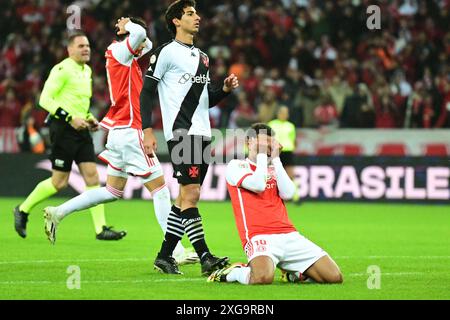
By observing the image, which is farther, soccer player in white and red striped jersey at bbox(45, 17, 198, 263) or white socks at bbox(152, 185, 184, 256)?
soccer player in white and red striped jersey at bbox(45, 17, 198, 263)

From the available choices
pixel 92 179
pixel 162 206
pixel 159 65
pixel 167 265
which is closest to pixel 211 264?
pixel 167 265

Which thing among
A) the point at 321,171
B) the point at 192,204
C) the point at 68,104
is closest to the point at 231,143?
the point at 321,171

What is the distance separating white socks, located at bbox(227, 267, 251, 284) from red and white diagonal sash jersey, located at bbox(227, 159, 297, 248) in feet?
0.90

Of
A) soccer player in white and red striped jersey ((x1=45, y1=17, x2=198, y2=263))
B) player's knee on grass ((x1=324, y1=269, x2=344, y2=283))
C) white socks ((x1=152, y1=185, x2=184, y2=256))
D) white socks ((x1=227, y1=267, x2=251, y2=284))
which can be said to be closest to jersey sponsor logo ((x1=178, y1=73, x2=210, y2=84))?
soccer player in white and red striped jersey ((x1=45, y1=17, x2=198, y2=263))

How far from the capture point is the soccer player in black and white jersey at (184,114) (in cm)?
922

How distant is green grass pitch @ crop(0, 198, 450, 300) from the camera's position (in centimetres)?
803

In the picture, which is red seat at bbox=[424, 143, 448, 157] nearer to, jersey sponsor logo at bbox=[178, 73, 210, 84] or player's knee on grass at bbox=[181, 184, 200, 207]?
jersey sponsor logo at bbox=[178, 73, 210, 84]

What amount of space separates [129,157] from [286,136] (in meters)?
10.0

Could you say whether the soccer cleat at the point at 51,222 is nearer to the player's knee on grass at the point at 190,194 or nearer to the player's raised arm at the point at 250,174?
the player's knee on grass at the point at 190,194

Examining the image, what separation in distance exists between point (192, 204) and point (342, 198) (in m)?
12.0

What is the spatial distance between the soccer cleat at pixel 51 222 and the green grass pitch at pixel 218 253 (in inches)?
9.6

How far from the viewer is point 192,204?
930 centimetres

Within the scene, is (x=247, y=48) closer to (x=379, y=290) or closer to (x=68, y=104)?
(x=68, y=104)

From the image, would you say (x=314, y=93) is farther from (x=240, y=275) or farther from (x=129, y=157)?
(x=240, y=275)
